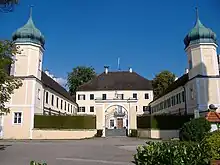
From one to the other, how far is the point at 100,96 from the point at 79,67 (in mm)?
15858

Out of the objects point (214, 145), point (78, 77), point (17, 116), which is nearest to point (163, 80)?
point (78, 77)

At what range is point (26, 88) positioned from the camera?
119 ft

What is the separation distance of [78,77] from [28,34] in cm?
4009

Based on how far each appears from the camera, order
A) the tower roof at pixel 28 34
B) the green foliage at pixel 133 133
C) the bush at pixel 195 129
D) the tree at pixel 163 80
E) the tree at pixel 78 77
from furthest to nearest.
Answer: the tree at pixel 78 77 → the tree at pixel 163 80 → the green foliage at pixel 133 133 → the tower roof at pixel 28 34 → the bush at pixel 195 129

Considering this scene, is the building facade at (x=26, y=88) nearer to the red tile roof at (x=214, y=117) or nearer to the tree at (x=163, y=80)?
the red tile roof at (x=214, y=117)

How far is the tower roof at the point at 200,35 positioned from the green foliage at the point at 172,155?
1336 inches

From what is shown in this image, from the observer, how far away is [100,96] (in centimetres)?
6562

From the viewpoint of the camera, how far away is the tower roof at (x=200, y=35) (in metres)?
38.0

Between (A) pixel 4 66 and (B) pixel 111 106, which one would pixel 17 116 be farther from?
(A) pixel 4 66

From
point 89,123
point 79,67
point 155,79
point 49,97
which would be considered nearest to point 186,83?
point 89,123

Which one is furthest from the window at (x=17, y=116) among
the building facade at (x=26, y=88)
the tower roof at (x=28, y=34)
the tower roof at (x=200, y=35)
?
the tower roof at (x=200, y=35)

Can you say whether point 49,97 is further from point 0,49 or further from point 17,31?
point 0,49

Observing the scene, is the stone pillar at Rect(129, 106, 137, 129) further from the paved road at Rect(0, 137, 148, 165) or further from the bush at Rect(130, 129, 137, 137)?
the paved road at Rect(0, 137, 148, 165)

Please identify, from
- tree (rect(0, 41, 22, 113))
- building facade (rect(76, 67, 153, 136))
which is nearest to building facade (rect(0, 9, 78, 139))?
tree (rect(0, 41, 22, 113))
